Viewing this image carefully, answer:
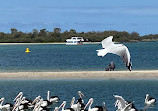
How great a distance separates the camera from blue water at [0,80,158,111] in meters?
29.4

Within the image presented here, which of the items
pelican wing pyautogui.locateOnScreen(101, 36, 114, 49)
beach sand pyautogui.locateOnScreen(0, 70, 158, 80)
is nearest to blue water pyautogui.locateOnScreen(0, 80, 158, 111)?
beach sand pyautogui.locateOnScreen(0, 70, 158, 80)

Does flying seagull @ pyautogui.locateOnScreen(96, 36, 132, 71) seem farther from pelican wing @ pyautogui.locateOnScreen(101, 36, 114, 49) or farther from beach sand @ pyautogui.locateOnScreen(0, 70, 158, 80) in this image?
beach sand @ pyautogui.locateOnScreen(0, 70, 158, 80)

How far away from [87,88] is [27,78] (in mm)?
5917

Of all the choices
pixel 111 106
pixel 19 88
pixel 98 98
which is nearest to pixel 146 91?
pixel 98 98

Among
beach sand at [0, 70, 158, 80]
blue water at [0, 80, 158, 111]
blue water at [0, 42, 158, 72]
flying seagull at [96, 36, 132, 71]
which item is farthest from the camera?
blue water at [0, 42, 158, 72]

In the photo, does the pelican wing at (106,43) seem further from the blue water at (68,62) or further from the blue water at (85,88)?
the blue water at (68,62)

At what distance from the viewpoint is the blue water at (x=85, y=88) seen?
29.4 metres

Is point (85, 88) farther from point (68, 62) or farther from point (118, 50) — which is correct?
point (68, 62)

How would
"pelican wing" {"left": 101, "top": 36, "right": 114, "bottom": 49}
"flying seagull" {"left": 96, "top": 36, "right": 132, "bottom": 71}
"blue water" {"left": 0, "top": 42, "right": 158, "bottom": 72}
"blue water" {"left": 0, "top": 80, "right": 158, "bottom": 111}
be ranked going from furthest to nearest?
"blue water" {"left": 0, "top": 42, "right": 158, "bottom": 72} < "blue water" {"left": 0, "top": 80, "right": 158, "bottom": 111} < "pelican wing" {"left": 101, "top": 36, "right": 114, "bottom": 49} < "flying seagull" {"left": 96, "top": 36, "right": 132, "bottom": 71}

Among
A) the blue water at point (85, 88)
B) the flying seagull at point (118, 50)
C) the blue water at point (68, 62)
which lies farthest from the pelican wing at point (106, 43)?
the blue water at point (68, 62)

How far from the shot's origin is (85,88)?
3269 cm

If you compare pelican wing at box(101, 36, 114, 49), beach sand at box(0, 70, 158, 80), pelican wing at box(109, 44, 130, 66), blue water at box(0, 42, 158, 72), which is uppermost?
pelican wing at box(101, 36, 114, 49)

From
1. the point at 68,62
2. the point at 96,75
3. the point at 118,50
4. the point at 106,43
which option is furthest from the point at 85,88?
the point at 68,62

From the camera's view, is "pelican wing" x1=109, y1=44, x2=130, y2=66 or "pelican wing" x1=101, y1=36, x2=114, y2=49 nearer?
"pelican wing" x1=109, y1=44, x2=130, y2=66
